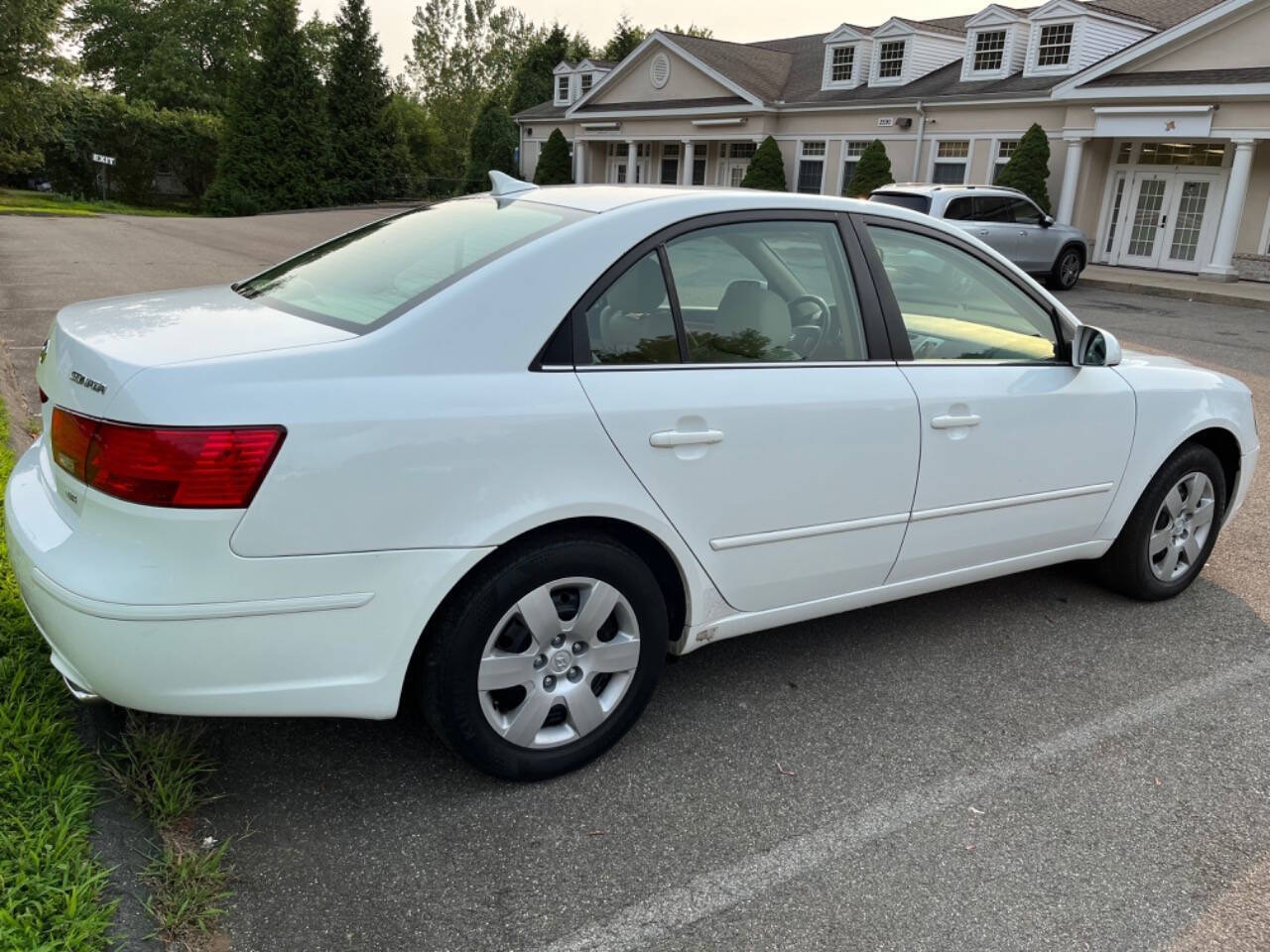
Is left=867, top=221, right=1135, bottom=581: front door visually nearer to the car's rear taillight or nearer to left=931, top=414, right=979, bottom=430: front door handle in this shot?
left=931, top=414, right=979, bottom=430: front door handle

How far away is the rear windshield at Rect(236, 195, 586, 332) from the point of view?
114 inches

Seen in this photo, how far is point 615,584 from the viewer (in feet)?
9.53

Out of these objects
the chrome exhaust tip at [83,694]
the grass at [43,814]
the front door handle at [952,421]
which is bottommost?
the grass at [43,814]

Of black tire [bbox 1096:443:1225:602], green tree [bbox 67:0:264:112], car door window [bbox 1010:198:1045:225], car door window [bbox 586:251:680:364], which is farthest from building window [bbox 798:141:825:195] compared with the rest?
green tree [bbox 67:0:264:112]

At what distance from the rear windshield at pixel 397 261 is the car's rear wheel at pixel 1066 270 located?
1837 centimetres

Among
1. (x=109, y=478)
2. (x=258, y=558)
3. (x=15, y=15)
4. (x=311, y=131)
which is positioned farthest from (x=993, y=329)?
(x=311, y=131)

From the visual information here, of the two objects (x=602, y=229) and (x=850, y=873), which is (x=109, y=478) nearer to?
(x=602, y=229)

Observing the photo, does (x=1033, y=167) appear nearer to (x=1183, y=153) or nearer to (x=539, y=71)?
(x=1183, y=153)

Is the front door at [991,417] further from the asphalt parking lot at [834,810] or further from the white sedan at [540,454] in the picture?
the asphalt parking lot at [834,810]

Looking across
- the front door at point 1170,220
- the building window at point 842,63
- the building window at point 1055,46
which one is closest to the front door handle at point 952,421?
the front door at point 1170,220

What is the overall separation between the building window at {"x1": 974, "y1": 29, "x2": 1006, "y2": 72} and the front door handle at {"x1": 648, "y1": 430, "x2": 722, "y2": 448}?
28.6 m

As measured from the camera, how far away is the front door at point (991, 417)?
3539mm

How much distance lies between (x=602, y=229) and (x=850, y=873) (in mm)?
1914

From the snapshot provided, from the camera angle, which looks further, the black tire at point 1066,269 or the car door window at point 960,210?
the black tire at point 1066,269
